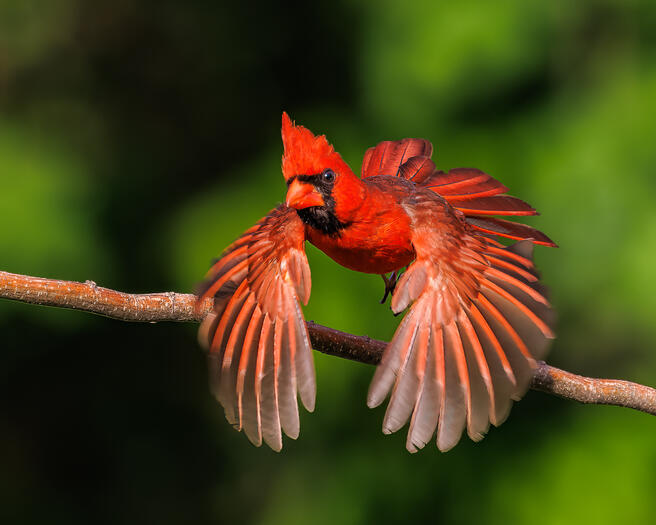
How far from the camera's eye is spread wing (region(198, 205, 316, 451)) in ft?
8.20

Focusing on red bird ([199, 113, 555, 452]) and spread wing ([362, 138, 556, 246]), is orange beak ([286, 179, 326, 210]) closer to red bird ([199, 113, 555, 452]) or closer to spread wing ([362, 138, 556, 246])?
red bird ([199, 113, 555, 452])

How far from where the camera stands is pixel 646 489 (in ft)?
11.7

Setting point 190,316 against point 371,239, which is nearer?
point 190,316

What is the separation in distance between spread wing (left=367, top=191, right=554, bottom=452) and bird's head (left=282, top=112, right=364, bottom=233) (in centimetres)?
24

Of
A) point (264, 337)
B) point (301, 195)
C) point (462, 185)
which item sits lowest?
point (264, 337)

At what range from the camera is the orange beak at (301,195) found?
7.81ft

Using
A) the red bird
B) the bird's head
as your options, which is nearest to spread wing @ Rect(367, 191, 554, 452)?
the red bird

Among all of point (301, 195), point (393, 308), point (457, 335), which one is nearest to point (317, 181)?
point (301, 195)

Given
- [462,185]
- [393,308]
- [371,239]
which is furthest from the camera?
[462,185]

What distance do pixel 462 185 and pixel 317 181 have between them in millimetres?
814

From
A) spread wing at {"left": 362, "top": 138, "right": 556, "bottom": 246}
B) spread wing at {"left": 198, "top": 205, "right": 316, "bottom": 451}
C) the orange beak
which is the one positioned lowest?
spread wing at {"left": 198, "top": 205, "right": 316, "bottom": 451}

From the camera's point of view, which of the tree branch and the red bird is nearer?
the tree branch

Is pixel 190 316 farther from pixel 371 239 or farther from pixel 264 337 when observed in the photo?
pixel 371 239

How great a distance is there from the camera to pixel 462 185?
3096 millimetres
